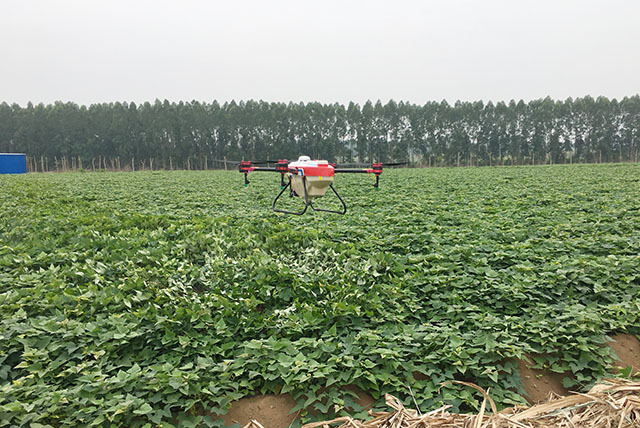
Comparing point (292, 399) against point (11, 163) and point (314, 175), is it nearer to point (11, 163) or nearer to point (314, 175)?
point (314, 175)

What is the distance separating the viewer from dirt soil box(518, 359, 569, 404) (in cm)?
371

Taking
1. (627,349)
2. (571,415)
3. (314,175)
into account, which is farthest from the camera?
(627,349)

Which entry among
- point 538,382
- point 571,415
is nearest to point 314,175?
point 571,415

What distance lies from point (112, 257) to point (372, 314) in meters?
4.03

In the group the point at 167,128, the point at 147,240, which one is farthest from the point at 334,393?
the point at 167,128

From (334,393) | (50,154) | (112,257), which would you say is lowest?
(334,393)

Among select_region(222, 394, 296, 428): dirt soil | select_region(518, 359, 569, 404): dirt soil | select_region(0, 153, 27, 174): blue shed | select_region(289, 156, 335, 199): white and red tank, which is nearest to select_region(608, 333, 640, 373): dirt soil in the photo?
select_region(518, 359, 569, 404): dirt soil

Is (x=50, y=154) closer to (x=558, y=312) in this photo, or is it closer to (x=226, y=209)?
(x=226, y=209)

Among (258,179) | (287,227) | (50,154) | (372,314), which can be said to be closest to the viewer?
(372,314)

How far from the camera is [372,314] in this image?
4.61m

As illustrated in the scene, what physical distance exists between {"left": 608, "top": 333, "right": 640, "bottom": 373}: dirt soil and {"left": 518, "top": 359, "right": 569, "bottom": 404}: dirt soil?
0.68 meters

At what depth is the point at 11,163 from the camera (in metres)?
41.7

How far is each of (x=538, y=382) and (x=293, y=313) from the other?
8.45ft

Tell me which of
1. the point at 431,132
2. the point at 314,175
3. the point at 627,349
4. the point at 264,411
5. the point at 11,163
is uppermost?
the point at 431,132
